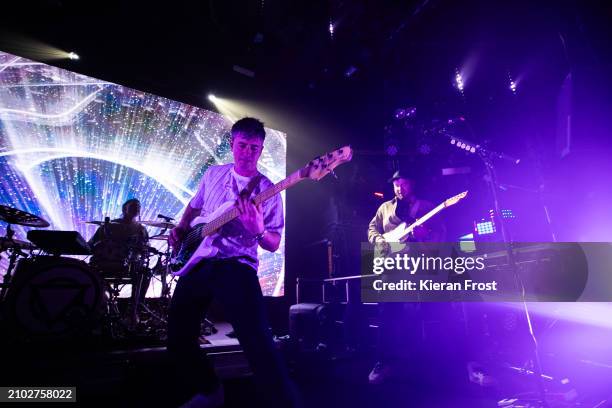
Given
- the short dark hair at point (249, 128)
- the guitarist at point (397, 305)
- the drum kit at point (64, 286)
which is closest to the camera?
the short dark hair at point (249, 128)

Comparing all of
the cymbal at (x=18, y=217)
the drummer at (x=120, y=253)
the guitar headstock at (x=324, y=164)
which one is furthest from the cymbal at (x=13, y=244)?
the guitar headstock at (x=324, y=164)

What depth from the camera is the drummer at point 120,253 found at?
4566mm

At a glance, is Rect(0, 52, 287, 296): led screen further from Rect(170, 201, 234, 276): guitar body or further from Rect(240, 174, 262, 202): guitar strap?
Rect(240, 174, 262, 202): guitar strap

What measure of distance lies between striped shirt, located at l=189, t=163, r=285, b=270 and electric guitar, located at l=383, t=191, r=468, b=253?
7.33ft

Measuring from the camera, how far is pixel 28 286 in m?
3.56

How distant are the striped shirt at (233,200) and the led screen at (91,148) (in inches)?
139

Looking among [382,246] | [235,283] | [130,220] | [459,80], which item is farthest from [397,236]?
[130,220]

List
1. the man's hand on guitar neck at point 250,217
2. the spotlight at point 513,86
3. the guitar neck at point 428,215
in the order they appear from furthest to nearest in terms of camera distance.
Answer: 1. the spotlight at point 513,86
2. the guitar neck at point 428,215
3. the man's hand on guitar neck at point 250,217

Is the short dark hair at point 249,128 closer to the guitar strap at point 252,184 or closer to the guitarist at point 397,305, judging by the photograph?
the guitar strap at point 252,184

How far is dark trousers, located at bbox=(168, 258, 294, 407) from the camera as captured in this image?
151cm

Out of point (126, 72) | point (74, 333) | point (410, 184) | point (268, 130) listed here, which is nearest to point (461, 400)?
point (410, 184)

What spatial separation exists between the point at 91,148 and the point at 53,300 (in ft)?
7.87

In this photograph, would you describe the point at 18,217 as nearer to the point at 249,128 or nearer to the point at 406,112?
the point at 249,128

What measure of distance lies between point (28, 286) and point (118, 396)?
6.33 feet
